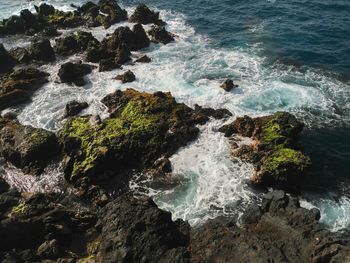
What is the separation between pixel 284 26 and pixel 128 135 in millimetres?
34538

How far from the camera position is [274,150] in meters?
34.5

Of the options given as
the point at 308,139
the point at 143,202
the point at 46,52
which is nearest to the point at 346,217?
the point at 308,139

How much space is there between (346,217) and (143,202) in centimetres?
1513

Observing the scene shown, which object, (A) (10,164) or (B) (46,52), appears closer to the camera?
(A) (10,164)

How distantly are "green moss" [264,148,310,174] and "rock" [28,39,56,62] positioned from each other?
35883mm

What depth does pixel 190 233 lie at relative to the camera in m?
27.1

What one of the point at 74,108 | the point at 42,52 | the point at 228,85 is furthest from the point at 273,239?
the point at 42,52

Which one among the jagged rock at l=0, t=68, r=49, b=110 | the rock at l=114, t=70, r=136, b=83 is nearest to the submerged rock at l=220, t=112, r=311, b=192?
the rock at l=114, t=70, r=136, b=83

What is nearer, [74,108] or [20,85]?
[74,108]

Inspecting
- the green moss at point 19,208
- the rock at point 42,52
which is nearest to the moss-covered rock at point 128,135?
the green moss at point 19,208

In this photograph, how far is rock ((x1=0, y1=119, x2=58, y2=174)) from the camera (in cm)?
3675

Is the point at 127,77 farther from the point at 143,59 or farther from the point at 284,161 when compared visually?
the point at 284,161

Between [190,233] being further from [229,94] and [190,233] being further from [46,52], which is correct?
[46,52]

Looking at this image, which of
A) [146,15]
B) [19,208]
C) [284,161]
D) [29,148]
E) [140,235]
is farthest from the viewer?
[146,15]
